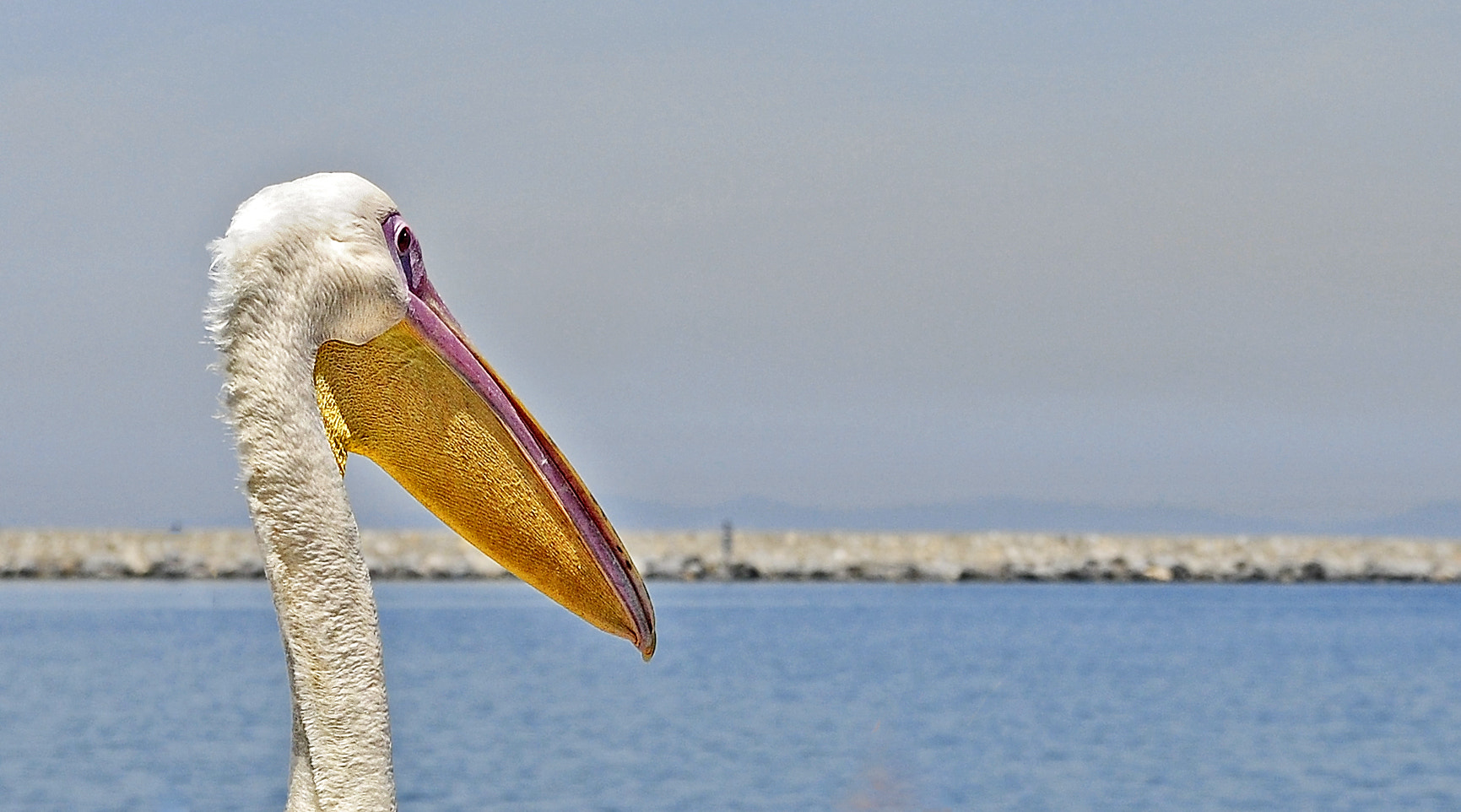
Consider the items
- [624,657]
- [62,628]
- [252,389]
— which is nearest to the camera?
[252,389]

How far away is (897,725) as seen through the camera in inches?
586

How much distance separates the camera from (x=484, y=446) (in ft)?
7.10

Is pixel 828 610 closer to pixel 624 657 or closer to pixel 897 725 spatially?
pixel 624 657

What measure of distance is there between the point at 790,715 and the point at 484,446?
13464 mm

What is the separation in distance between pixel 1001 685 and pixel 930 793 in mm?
7255

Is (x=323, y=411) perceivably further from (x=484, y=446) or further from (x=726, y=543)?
(x=726, y=543)

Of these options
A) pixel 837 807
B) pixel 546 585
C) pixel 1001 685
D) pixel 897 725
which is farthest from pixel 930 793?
pixel 546 585

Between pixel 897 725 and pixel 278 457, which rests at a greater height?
pixel 278 457

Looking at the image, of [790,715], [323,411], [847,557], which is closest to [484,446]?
[323,411]

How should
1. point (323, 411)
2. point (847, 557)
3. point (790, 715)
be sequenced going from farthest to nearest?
1. point (847, 557)
2. point (790, 715)
3. point (323, 411)

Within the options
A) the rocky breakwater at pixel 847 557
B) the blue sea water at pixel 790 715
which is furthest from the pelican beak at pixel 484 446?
the rocky breakwater at pixel 847 557

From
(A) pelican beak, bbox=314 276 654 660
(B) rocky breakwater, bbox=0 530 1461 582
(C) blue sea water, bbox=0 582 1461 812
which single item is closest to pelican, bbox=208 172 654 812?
(A) pelican beak, bbox=314 276 654 660

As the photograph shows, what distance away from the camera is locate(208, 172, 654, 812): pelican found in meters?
1.91

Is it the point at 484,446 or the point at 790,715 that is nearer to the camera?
the point at 484,446
